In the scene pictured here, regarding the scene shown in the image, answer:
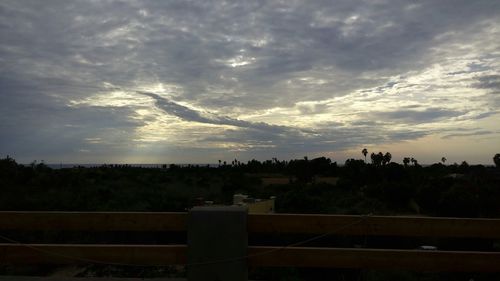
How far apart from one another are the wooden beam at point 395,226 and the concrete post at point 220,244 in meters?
0.27

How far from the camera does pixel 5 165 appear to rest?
3634 centimetres

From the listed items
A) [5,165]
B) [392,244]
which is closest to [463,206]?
[392,244]

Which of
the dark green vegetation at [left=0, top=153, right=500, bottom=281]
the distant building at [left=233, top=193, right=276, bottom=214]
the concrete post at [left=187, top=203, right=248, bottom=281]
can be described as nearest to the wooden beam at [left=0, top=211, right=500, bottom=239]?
the concrete post at [left=187, top=203, right=248, bottom=281]

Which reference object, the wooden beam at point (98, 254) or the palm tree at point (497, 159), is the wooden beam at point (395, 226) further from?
the palm tree at point (497, 159)

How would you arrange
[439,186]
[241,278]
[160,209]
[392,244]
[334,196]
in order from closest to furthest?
[241,278], [392,244], [160,209], [439,186], [334,196]

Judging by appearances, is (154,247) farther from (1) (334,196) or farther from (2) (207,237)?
(1) (334,196)

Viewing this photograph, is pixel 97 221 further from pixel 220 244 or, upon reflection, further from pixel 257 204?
pixel 257 204

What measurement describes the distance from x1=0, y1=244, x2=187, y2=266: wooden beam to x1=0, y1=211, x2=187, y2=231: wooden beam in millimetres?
200

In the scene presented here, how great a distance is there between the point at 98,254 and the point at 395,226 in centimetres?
307

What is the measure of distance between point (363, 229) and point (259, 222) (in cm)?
105

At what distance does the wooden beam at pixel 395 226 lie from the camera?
4.72m

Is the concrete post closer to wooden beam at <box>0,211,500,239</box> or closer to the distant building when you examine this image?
wooden beam at <box>0,211,500,239</box>

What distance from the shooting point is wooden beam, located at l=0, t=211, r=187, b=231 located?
487 cm

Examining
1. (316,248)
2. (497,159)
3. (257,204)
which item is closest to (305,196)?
(257,204)
